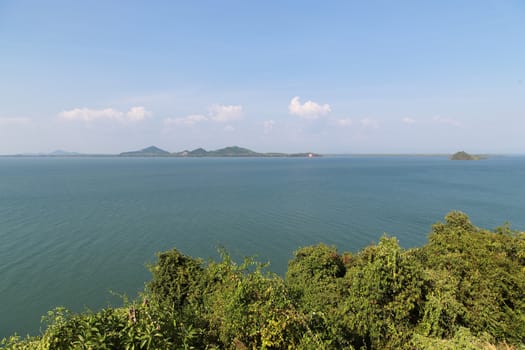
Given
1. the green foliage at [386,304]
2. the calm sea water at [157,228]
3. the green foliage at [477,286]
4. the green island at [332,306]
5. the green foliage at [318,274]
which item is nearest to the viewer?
the green island at [332,306]

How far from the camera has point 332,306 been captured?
44.9ft

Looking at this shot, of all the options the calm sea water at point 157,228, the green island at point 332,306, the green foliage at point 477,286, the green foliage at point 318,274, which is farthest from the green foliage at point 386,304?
the calm sea water at point 157,228

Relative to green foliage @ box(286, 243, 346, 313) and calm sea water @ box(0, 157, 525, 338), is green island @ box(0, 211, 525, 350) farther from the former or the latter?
calm sea water @ box(0, 157, 525, 338)

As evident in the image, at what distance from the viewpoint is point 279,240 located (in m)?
34.6

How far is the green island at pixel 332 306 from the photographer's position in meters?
5.58

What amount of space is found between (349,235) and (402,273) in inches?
1052

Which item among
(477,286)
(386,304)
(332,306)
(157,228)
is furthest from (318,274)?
(157,228)

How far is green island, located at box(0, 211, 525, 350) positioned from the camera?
558 centimetres

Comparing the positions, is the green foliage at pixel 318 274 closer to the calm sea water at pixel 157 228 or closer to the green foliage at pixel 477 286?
the green foliage at pixel 477 286

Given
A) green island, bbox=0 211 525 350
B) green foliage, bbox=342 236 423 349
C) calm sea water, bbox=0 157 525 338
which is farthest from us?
calm sea water, bbox=0 157 525 338

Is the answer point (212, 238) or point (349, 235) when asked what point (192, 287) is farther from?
point (349, 235)

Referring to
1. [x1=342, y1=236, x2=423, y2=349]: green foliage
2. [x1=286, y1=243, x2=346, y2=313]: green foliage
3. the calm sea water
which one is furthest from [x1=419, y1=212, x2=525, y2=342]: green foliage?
the calm sea water

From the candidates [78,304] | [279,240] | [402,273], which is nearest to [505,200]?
[279,240]

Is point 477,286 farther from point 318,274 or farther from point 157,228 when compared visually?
point 157,228
